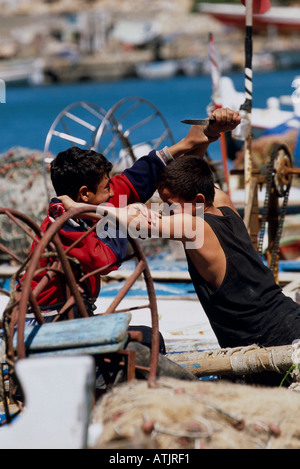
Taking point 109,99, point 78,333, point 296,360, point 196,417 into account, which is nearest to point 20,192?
point 296,360

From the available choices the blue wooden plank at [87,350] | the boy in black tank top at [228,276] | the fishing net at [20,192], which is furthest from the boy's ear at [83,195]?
the fishing net at [20,192]

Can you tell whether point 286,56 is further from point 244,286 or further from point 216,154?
point 244,286

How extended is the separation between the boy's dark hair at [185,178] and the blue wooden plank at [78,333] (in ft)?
2.49

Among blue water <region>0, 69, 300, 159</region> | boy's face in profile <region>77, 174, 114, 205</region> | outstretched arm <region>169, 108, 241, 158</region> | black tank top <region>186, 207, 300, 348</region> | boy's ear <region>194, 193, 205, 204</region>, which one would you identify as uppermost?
outstretched arm <region>169, 108, 241, 158</region>

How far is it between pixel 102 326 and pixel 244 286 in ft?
3.26

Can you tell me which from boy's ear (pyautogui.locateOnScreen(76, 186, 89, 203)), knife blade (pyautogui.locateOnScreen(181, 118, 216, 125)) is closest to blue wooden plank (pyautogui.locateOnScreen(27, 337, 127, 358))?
boy's ear (pyautogui.locateOnScreen(76, 186, 89, 203))

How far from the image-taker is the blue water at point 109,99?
30688mm

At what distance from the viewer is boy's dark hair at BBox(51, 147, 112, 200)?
3.39 metres

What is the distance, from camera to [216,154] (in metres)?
20.0

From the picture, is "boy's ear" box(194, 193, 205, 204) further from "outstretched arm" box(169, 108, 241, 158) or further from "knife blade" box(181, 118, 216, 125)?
"outstretched arm" box(169, 108, 241, 158)

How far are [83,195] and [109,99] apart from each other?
45.1m

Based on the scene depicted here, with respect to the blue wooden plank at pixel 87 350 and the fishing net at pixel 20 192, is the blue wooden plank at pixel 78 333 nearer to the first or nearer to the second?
the blue wooden plank at pixel 87 350

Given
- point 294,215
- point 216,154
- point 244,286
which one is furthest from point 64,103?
point 244,286

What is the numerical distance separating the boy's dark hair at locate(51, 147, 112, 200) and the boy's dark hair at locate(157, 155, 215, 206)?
36 centimetres
